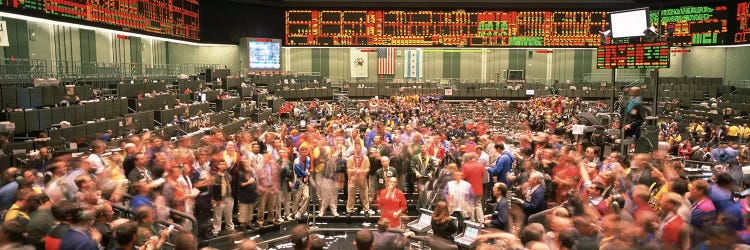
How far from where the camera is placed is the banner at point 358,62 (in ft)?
146

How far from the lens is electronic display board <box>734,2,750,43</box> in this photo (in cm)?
2908

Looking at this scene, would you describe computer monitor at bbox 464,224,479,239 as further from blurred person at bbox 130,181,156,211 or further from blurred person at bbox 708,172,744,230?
blurred person at bbox 130,181,156,211

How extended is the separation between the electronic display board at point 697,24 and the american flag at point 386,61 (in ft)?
60.0

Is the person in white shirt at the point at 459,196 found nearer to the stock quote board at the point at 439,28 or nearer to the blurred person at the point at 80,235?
the blurred person at the point at 80,235

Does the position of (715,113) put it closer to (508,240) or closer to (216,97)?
(216,97)

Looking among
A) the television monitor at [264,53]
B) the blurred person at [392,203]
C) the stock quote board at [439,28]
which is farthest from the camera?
the television monitor at [264,53]

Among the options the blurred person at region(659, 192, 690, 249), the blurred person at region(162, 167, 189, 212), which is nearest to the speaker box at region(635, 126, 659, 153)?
the blurred person at region(659, 192, 690, 249)

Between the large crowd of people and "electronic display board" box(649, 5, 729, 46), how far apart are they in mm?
19161

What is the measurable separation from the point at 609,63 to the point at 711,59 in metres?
26.6

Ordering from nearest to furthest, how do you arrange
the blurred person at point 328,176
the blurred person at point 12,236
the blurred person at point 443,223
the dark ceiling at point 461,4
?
the blurred person at point 12,236 < the blurred person at point 443,223 < the blurred person at point 328,176 < the dark ceiling at point 461,4

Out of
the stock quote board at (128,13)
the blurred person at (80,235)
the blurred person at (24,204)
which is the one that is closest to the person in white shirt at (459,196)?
the blurred person at (80,235)

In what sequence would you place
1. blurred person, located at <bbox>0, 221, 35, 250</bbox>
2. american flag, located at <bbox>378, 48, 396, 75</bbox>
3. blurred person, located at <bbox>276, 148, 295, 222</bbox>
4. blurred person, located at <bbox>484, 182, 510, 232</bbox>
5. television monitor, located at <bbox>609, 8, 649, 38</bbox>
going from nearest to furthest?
1. blurred person, located at <bbox>0, 221, 35, 250</bbox>
2. blurred person, located at <bbox>484, 182, 510, 232</bbox>
3. blurred person, located at <bbox>276, 148, 295, 222</bbox>
4. television monitor, located at <bbox>609, 8, 649, 38</bbox>
5. american flag, located at <bbox>378, 48, 396, 75</bbox>

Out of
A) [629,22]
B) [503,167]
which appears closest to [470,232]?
[503,167]

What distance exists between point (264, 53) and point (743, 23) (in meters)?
25.8
